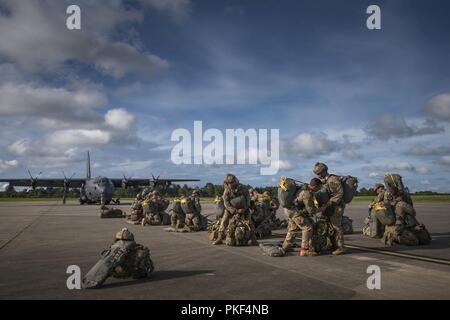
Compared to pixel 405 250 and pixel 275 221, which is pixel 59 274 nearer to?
pixel 405 250

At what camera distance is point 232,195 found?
12.4 meters

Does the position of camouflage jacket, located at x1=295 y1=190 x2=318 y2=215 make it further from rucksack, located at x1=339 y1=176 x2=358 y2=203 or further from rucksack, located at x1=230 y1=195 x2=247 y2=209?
rucksack, located at x1=230 y1=195 x2=247 y2=209

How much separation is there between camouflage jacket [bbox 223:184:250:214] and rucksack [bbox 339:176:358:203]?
3.24m

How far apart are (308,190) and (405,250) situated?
12.1ft

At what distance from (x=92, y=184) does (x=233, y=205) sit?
38149mm

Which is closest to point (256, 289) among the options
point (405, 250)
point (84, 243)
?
point (405, 250)

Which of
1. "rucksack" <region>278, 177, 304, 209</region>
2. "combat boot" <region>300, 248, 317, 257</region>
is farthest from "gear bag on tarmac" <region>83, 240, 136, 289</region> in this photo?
"combat boot" <region>300, 248, 317, 257</region>

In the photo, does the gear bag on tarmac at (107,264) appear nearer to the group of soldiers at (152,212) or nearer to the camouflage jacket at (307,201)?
the camouflage jacket at (307,201)

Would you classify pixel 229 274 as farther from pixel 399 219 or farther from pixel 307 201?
pixel 399 219

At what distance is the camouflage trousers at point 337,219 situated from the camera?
1035 centimetres

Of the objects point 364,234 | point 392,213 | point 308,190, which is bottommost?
point 364,234

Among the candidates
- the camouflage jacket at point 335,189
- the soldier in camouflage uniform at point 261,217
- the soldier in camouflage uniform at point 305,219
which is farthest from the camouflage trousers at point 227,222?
the camouflage jacket at point 335,189
